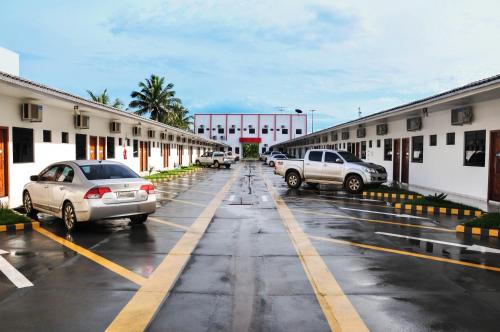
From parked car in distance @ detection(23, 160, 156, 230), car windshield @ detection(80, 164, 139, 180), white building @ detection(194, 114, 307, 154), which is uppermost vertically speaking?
white building @ detection(194, 114, 307, 154)

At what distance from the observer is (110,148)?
74.9 feet

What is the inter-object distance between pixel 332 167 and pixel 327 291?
14.1m

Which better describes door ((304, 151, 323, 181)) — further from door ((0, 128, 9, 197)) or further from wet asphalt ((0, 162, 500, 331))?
door ((0, 128, 9, 197))

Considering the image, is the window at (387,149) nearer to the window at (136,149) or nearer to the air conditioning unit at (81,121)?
the window at (136,149)

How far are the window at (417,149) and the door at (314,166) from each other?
4810 millimetres

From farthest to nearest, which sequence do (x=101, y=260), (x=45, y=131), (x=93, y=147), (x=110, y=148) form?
1. (x=110, y=148)
2. (x=93, y=147)
3. (x=45, y=131)
4. (x=101, y=260)

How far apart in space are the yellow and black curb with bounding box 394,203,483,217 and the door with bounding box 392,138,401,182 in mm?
10160

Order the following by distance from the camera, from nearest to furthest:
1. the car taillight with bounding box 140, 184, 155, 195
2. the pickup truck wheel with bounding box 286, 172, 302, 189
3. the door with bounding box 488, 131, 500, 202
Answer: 1. the car taillight with bounding box 140, 184, 155, 195
2. the door with bounding box 488, 131, 500, 202
3. the pickup truck wheel with bounding box 286, 172, 302, 189

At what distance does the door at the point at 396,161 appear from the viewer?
23.1 metres

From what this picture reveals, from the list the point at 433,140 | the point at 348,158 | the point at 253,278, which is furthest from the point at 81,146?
the point at 433,140

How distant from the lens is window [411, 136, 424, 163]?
66.1 ft

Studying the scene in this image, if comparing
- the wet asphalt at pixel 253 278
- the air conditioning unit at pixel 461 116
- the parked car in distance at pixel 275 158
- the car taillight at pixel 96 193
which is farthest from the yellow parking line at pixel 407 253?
the parked car in distance at pixel 275 158

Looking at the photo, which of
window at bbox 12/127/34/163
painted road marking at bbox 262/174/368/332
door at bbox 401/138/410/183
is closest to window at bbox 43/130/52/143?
window at bbox 12/127/34/163

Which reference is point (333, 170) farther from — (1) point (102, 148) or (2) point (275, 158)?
(2) point (275, 158)
